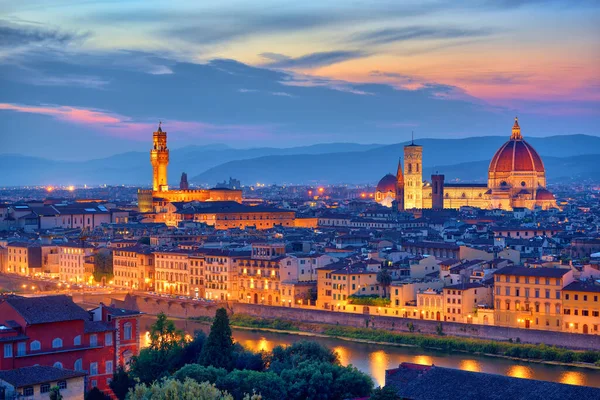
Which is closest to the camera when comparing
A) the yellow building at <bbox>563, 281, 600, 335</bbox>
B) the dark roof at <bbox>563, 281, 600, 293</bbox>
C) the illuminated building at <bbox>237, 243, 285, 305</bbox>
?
the yellow building at <bbox>563, 281, 600, 335</bbox>

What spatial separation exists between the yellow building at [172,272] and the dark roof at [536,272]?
14620mm

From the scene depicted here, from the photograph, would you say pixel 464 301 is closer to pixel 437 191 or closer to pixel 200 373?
pixel 200 373

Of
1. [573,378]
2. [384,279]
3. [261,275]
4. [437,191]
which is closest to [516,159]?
[437,191]

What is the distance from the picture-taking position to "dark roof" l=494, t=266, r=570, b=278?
33647 millimetres

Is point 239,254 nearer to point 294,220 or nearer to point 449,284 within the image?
point 449,284

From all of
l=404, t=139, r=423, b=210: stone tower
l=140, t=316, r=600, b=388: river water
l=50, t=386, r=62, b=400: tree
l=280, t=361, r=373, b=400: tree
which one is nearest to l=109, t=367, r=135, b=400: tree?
l=50, t=386, r=62, b=400: tree

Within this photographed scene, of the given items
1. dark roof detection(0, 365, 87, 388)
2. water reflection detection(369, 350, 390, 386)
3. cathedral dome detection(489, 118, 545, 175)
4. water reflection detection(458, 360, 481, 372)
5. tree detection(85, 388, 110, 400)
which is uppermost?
cathedral dome detection(489, 118, 545, 175)

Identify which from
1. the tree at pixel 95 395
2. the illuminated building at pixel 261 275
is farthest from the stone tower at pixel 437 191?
the tree at pixel 95 395

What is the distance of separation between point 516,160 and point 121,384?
7995 cm

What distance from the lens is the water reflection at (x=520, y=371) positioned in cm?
2911

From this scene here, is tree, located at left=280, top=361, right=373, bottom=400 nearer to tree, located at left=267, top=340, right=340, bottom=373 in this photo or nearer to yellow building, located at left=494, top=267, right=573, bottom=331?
tree, located at left=267, top=340, right=340, bottom=373

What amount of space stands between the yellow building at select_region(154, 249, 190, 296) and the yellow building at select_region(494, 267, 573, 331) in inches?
579

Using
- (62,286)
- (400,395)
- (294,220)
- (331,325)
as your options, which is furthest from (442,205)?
(400,395)

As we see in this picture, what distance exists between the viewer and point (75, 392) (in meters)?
21.2
